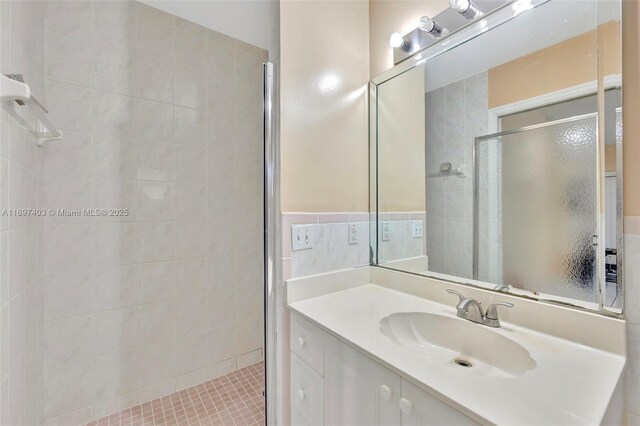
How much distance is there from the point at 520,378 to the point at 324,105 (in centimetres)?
126

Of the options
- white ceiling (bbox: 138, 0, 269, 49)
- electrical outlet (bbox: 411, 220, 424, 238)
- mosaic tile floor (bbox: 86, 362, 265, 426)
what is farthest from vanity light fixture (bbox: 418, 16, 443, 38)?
mosaic tile floor (bbox: 86, 362, 265, 426)

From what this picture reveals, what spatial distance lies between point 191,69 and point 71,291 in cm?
151

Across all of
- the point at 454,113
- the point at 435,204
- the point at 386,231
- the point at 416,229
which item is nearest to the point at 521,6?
the point at 454,113

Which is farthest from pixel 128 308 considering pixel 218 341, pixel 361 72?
pixel 361 72

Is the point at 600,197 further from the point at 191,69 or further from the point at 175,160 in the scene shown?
the point at 191,69

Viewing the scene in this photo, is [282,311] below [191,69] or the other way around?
below

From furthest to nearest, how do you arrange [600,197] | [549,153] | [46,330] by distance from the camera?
[46,330] → [549,153] → [600,197]

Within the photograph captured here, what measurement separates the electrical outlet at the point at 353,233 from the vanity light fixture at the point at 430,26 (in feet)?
3.16

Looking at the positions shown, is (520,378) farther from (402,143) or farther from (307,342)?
(402,143)

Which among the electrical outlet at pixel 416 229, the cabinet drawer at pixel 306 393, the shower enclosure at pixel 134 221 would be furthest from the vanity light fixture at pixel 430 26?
the cabinet drawer at pixel 306 393

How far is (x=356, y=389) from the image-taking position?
0.85m

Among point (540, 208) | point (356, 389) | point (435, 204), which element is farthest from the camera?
point (435, 204)

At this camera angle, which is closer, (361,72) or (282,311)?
(282,311)

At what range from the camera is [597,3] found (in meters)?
0.83
